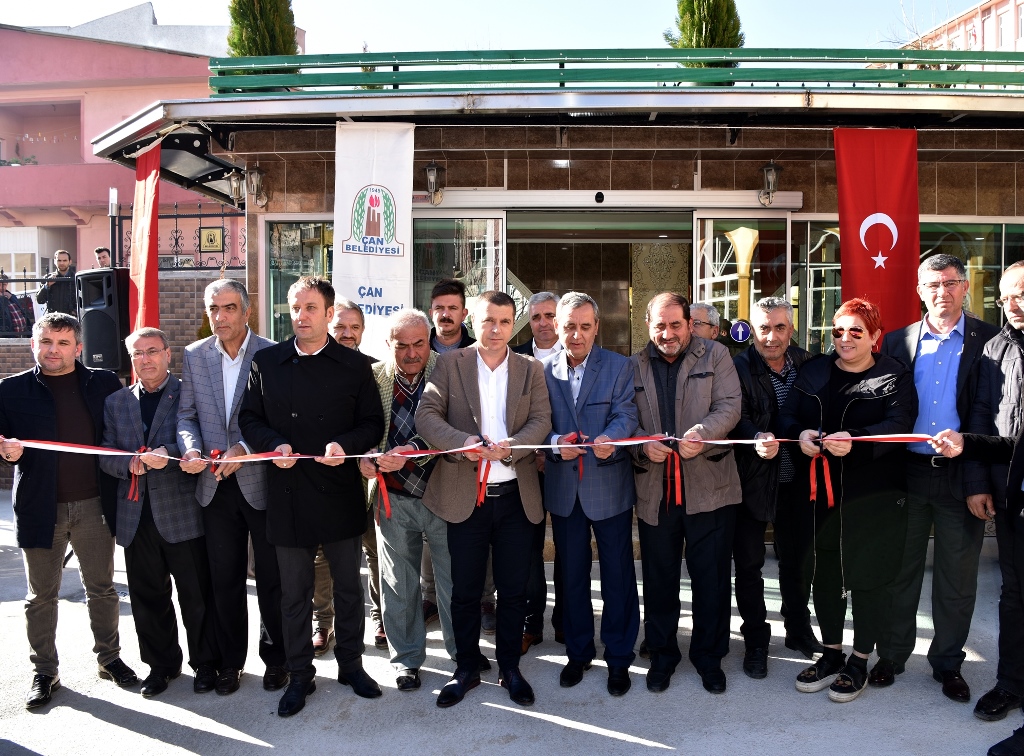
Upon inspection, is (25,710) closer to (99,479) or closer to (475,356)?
(99,479)

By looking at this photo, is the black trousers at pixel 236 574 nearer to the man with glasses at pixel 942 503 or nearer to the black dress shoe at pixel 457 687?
the black dress shoe at pixel 457 687

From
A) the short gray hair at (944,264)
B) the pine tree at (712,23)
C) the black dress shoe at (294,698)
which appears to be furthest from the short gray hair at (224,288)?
the pine tree at (712,23)

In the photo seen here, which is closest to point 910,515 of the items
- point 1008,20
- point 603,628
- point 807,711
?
point 807,711

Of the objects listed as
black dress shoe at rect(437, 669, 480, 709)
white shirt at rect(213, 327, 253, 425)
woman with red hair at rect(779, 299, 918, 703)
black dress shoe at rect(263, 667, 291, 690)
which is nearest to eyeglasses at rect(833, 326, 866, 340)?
woman with red hair at rect(779, 299, 918, 703)

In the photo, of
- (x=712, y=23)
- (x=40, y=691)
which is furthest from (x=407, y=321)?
(x=712, y=23)

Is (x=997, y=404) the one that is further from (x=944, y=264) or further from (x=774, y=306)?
(x=774, y=306)

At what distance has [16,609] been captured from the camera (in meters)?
5.40

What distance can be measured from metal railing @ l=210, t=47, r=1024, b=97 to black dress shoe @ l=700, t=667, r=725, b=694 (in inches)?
178

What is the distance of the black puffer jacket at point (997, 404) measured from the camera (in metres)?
3.73

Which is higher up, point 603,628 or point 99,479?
point 99,479

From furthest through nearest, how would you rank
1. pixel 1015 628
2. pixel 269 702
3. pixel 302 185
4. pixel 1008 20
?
pixel 1008 20 → pixel 302 185 → pixel 269 702 → pixel 1015 628

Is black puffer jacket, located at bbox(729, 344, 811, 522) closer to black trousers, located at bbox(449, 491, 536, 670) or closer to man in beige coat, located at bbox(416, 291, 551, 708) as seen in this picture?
man in beige coat, located at bbox(416, 291, 551, 708)

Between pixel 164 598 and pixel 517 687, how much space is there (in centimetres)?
192

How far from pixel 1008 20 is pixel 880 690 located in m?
35.6
